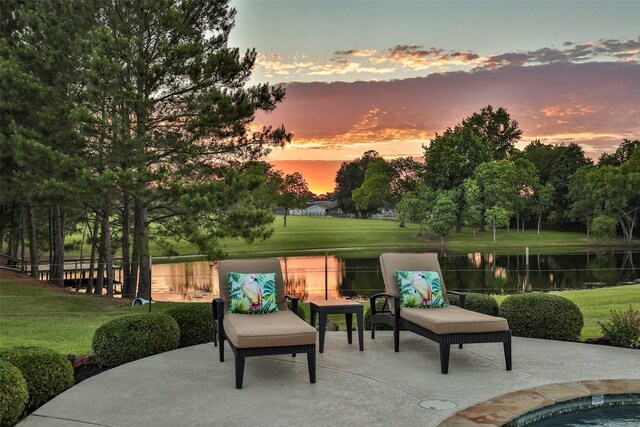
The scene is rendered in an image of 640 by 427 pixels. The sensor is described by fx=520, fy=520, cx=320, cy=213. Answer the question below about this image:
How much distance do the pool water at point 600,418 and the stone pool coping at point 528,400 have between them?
0.11 meters

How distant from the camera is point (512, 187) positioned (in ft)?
Answer: 130

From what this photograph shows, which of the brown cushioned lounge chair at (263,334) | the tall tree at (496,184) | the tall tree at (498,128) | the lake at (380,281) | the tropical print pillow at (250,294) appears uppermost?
the tall tree at (498,128)

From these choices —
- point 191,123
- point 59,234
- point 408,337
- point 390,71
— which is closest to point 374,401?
point 408,337

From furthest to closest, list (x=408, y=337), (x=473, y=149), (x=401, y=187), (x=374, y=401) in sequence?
(x=401, y=187) < (x=473, y=149) < (x=408, y=337) < (x=374, y=401)

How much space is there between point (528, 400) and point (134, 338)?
3.89 meters

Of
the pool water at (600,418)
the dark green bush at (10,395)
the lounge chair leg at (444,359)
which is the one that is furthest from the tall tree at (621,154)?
the dark green bush at (10,395)

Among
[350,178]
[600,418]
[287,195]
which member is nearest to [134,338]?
[600,418]

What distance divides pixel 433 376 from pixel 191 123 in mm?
9738

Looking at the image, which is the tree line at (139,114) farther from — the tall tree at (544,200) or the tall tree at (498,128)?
the tall tree at (498,128)

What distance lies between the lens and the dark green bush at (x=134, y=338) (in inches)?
211

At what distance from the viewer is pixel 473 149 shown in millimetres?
41594

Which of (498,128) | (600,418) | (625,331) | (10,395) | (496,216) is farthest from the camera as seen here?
(498,128)

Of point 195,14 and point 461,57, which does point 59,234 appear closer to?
point 195,14

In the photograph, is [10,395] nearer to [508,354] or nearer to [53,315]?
[508,354]
